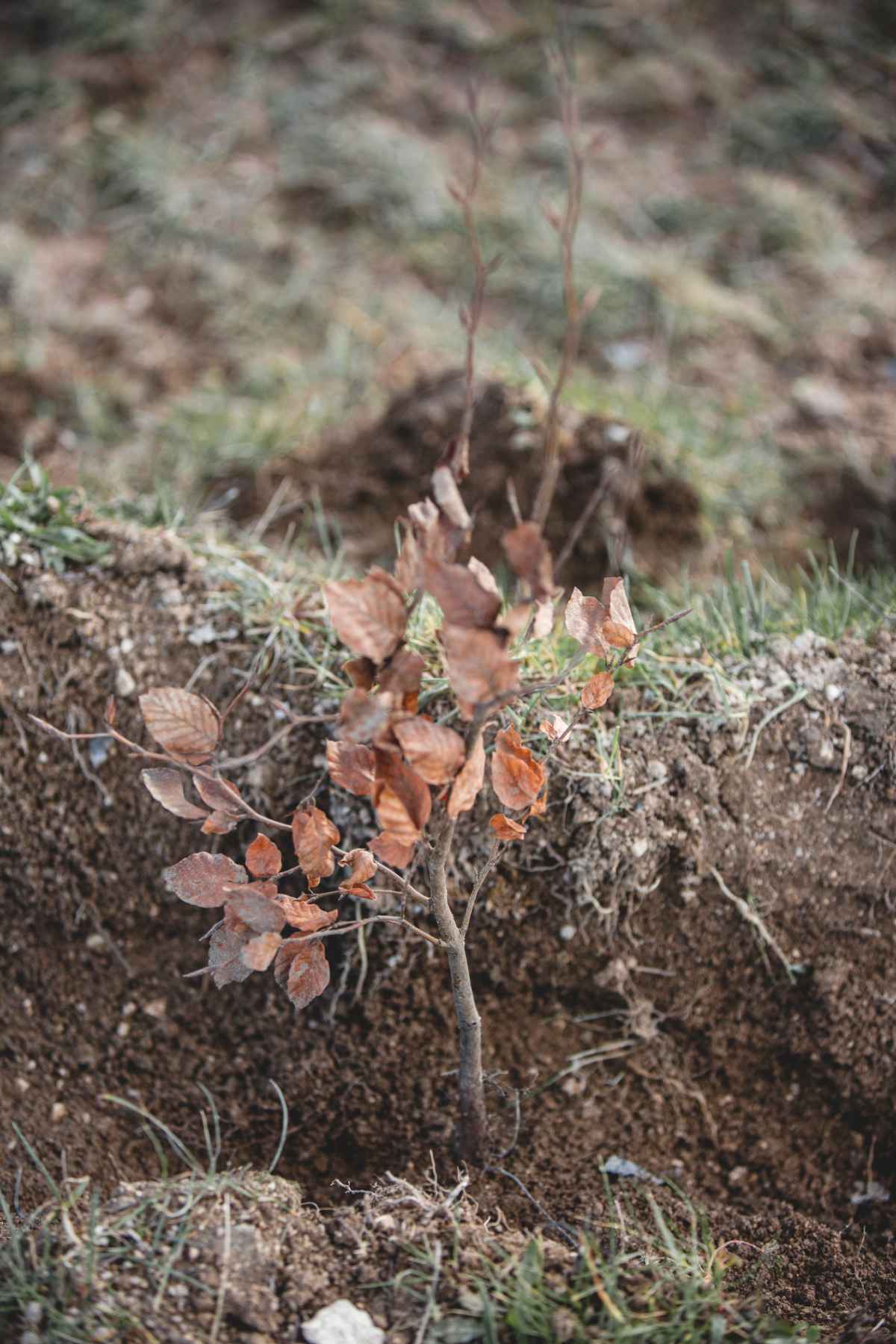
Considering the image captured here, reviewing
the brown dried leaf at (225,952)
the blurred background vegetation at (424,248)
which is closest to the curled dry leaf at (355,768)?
the brown dried leaf at (225,952)

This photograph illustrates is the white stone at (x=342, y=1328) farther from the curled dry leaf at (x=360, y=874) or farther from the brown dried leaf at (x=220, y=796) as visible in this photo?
the brown dried leaf at (x=220, y=796)

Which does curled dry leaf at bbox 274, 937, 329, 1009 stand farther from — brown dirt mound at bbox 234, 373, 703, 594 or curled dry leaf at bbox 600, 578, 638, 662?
brown dirt mound at bbox 234, 373, 703, 594

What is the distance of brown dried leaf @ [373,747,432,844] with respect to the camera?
1.07m

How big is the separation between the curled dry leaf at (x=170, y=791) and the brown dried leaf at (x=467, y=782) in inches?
12.6

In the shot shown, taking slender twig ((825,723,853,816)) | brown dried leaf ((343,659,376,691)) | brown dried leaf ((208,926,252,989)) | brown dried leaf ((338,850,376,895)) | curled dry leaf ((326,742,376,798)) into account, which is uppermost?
brown dried leaf ((343,659,376,691))

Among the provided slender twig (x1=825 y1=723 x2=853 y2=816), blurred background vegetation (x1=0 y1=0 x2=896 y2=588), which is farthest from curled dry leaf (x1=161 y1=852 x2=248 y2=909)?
blurred background vegetation (x1=0 y1=0 x2=896 y2=588)

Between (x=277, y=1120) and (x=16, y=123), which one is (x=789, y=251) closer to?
(x=16, y=123)

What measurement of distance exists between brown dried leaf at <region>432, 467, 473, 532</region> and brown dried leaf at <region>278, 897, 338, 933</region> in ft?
1.62

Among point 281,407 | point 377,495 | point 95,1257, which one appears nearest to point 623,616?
point 95,1257

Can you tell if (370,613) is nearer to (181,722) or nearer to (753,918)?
(181,722)

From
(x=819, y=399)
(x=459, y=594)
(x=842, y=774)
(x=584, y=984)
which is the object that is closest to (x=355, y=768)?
(x=459, y=594)

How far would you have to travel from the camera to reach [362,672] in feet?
3.55

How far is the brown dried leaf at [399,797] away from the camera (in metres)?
1.07

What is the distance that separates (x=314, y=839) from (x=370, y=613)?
0.32 metres
